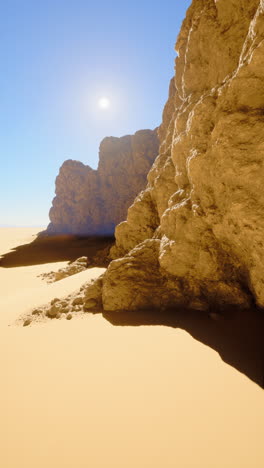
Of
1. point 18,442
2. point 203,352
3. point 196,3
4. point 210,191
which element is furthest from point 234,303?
point 196,3

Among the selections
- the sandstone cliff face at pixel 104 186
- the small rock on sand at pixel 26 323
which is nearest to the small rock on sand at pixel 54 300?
the small rock on sand at pixel 26 323

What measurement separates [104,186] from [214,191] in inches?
1154

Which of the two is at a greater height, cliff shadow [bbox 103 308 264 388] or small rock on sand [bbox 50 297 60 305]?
cliff shadow [bbox 103 308 264 388]

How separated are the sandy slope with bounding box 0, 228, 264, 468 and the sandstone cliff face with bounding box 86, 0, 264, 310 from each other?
1.11 metres

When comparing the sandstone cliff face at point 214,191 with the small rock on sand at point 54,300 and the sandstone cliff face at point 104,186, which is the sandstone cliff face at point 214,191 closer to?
the small rock on sand at point 54,300

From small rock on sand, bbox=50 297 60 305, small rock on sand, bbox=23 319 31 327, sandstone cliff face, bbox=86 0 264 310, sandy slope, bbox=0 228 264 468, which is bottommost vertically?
small rock on sand, bbox=23 319 31 327

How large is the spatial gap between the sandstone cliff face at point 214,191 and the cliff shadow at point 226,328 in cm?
22

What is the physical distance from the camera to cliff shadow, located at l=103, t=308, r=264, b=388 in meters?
2.31

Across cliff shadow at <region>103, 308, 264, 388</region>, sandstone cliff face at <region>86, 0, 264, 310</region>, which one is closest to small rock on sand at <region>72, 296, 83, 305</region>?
sandstone cliff face at <region>86, 0, 264, 310</region>

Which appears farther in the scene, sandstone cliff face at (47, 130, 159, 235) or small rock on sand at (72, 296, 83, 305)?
sandstone cliff face at (47, 130, 159, 235)

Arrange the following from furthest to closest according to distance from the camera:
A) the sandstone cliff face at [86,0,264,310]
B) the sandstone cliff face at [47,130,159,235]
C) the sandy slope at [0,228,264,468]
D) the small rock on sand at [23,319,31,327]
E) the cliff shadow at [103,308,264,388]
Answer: the sandstone cliff face at [47,130,159,235] < the small rock on sand at [23,319,31,327] < the sandstone cliff face at [86,0,264,310] < the cliff shadow at [103,308,264,388] < the sandy slope at [0,228,264,468]

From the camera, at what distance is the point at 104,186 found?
3136 centimetres

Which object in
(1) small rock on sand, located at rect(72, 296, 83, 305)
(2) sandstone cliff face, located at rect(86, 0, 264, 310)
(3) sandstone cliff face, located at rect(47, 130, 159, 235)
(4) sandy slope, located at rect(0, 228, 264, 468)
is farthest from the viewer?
(3) sandstone cliff face, located at rect(47, 130, 159, 235)

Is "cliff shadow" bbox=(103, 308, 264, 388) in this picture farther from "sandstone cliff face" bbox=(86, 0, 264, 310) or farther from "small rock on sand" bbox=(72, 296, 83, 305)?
"small rock on sand" bbox=(72, 296, 83, 305)
